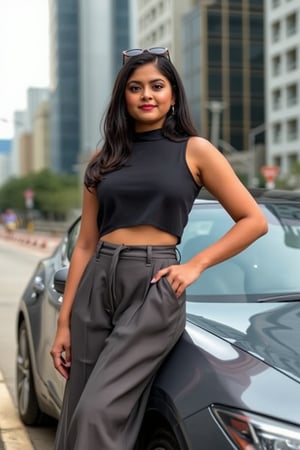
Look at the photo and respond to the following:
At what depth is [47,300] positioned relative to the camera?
4.37 meters

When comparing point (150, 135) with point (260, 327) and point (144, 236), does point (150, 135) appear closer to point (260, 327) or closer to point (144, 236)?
point (144, 236)

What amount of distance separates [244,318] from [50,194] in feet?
295

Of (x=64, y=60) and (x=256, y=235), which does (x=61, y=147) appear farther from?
(x=256, y=235)

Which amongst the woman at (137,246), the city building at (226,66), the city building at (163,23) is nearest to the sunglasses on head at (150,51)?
the woman at (137,246)

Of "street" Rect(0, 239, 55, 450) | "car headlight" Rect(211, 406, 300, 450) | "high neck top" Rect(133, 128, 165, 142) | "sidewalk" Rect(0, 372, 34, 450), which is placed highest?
"high neck top" Rect(133, 128, 165, 142)

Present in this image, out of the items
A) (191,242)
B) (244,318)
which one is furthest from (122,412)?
(191,242)

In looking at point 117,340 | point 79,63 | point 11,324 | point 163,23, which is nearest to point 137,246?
point 117,340

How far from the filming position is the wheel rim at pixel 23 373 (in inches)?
192

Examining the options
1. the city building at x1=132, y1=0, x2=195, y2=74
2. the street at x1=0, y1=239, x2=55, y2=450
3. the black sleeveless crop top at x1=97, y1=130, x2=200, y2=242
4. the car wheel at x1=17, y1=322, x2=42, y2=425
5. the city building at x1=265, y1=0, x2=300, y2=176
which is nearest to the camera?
the black sleeveless crop top at x1=97, y1=130, x2=200, y2=242

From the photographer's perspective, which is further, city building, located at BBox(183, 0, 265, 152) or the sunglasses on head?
city building, located at BBox(183, 0, 265, 152)

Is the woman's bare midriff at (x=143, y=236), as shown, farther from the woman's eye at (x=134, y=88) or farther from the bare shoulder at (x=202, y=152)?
the woman's eye at (x=134, y=88)

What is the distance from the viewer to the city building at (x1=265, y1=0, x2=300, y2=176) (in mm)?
70562

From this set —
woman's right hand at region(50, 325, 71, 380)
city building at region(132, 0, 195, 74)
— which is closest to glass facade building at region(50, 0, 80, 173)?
city building at region(132, 0, 195, 74)

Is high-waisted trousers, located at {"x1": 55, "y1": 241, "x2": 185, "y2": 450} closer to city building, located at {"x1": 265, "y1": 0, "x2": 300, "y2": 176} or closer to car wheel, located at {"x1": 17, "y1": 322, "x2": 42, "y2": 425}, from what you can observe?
car wheel, located at {"x1": 17, "y1": 322, "x2": 42, "y2": 425}
